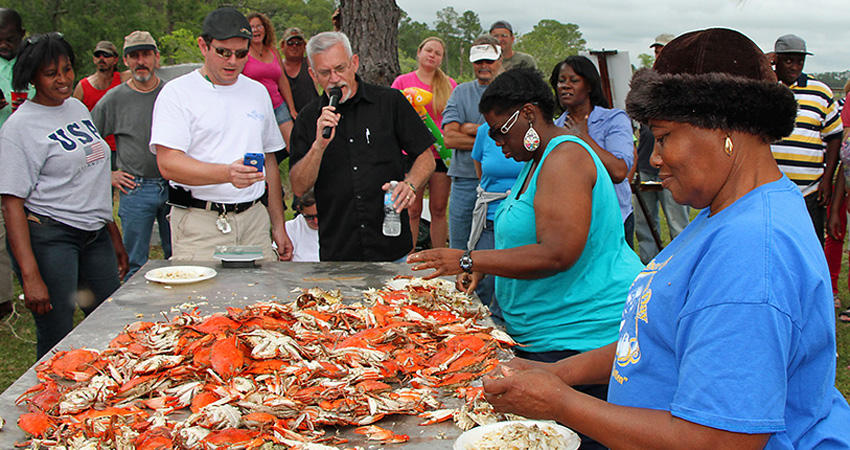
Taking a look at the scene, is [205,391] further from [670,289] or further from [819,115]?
[819,115]

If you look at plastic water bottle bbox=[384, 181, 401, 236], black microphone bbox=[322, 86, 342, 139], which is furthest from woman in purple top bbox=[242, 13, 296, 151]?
plastic water bottle bbox=[384, 181, 401, 236]

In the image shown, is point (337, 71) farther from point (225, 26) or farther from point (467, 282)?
point (467, 282)

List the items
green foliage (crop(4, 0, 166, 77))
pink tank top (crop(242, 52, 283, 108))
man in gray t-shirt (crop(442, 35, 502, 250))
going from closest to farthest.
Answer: man in gray t-shirt (crop(442, 35, 502, 250))
pink tank top (crop(242, 52, 283, 108))
green foliage (crop(4, 0, 166, 77))

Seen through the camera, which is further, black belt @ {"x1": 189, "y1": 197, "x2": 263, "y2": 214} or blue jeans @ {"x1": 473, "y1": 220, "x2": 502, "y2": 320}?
black belt @ {"x1": 189, "y1": 197, "x2": 263, "y2": 214}

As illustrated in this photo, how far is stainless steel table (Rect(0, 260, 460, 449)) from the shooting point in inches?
73.0

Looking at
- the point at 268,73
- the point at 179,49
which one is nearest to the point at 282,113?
the point at 268,73

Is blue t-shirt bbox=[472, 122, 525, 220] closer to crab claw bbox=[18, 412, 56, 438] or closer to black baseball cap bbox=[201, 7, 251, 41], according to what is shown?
black baseball cap bbox=[201, 7, 251, 41]

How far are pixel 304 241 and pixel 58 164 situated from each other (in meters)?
2.04

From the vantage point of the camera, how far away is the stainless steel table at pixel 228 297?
1.85 m

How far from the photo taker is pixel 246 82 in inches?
161

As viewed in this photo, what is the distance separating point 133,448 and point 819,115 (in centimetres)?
553

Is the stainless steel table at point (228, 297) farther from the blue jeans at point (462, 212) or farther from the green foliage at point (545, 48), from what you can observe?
the green foliage at point (545, 48)

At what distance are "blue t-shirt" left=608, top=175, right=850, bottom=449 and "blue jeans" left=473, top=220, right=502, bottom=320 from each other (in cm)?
186

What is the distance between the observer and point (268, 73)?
621cm
